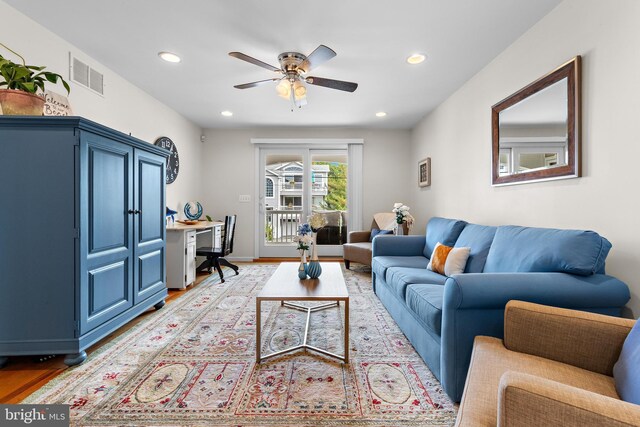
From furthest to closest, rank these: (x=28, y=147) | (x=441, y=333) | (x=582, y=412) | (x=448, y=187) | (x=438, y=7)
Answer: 1. (x=448, y=187)
2. (x=438, y=7)
3. (x=28, y=147)
4. (x=441, y=333)
5. (x=582, y=412)

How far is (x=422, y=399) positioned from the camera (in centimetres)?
164

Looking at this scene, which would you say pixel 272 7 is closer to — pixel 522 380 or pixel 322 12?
pixel 322 12

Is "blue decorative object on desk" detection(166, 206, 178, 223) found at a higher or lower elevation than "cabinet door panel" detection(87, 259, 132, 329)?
higher

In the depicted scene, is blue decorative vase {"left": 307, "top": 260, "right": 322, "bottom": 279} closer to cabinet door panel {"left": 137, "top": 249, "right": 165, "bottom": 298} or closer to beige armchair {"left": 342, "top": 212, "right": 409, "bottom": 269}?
cabinet door panel {"left": 137, "top": 249, "right": 165, "bottom": 298}

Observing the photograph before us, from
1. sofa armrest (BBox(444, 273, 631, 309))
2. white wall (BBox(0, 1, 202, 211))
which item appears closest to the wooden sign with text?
white wall (BBox(0, 1, 202, 211))

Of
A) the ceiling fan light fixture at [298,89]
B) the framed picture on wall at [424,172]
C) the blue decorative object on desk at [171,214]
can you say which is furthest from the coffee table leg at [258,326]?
the framed picture on wall at [424,172]

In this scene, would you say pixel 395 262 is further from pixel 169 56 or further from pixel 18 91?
pixel 18 91

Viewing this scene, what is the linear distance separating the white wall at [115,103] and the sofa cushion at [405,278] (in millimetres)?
3034

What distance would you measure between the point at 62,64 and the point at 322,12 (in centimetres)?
224

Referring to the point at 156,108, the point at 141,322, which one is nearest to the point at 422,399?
the point at 141,322

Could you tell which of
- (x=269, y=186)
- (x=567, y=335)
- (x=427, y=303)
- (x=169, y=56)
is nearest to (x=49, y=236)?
(x=169, y=56)

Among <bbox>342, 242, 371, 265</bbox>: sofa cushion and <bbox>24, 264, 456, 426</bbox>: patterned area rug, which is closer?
<bbox>24, 264, 456, 426</bbox>: patterned area rug

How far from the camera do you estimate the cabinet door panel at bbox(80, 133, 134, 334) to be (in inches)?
79.5

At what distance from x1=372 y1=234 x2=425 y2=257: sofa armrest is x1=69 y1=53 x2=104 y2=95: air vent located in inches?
130
